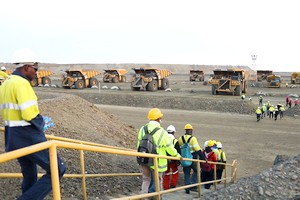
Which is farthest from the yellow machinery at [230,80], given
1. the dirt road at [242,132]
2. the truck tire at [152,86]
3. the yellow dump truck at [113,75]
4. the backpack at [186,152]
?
the backpack at [186,152]

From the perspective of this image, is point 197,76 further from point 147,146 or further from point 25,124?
point 25,124

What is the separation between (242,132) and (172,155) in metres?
13.0

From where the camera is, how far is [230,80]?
31.8 metres

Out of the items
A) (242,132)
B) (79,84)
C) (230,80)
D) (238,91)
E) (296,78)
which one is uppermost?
(230,80)

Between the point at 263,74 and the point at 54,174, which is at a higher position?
the point at 54,174

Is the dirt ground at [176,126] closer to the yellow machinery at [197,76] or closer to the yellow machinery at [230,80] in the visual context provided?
the yellow machinery at [230,80]

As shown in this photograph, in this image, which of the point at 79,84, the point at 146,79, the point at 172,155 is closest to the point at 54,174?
the point at 172,155

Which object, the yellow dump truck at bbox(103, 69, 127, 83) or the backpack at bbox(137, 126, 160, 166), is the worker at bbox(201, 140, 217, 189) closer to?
the backpack at bbox(137, 126, 160, 166)

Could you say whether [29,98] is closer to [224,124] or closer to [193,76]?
[224,124]

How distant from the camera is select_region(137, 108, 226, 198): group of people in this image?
5457mm

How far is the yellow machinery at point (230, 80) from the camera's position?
3178 centimetres

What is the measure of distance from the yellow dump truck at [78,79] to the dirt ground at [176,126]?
8.96 m

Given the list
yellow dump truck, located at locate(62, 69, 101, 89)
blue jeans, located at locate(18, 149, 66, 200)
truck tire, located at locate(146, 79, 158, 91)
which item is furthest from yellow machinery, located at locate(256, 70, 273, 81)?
blue jeans, located at locate(18, 149, 66, 200)

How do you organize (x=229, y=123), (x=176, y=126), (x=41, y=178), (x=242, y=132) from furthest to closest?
(x=229, y=123), (x=176, y=126), (x=242, y=132), (x=41, y=178)
